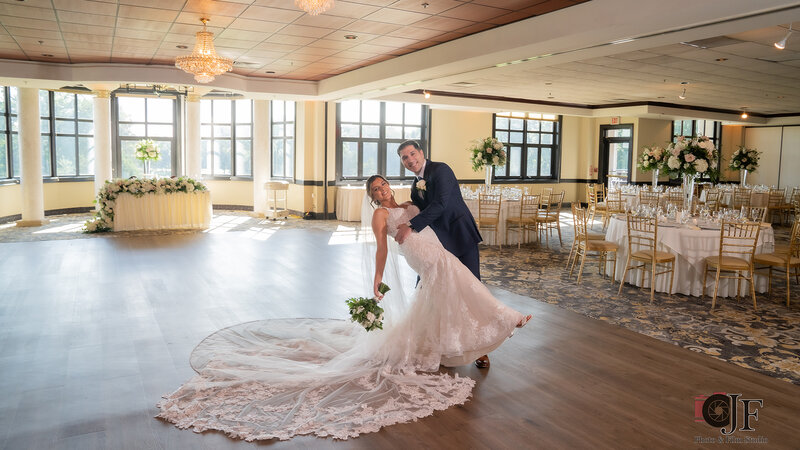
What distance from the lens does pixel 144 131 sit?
1628 centimetres

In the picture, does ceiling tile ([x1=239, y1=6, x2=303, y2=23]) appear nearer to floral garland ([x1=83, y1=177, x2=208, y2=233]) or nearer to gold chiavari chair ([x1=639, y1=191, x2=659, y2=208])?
floral garland ([x1=83, y1=177, x2=208, y2=233])

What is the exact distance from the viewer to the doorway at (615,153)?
18.6 m

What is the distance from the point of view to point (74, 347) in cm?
497

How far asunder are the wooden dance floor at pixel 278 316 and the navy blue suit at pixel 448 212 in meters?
0.95

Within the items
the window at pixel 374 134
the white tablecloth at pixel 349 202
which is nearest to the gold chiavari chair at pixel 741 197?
the window at pixel 374 134

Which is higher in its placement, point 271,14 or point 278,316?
point 271,14

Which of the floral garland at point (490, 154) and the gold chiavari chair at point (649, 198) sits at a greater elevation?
the floral garland at point (490, 154)

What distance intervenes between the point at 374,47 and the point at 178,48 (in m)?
3.33

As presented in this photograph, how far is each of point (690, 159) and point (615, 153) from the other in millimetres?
11161

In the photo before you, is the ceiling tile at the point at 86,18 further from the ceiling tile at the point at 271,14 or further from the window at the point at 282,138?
the window at the point at 282,138

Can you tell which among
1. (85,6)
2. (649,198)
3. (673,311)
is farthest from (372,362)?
(649,198)

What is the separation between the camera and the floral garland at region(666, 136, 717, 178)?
28.5 feet

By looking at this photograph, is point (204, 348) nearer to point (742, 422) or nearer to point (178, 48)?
point (742, 422)

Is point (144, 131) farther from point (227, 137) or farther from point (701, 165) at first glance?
point (701, 165)
